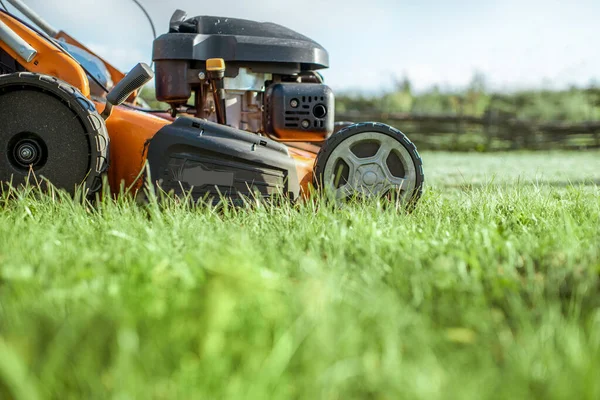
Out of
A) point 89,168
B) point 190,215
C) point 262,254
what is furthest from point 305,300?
point 89,168

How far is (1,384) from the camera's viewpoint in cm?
89

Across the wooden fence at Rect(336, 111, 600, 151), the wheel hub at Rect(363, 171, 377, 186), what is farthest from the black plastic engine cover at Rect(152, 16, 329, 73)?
the wooden fence at Rect(336, 111, 600, 151)

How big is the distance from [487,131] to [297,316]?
18010 millimetres

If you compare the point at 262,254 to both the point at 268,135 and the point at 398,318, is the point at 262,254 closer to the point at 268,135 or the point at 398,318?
the point at 398,318

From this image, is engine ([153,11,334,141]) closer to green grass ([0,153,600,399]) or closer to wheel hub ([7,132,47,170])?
wheel hub ([7,132,47,170])

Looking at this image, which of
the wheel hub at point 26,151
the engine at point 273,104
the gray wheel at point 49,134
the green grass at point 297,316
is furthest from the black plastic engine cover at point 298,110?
the green grass at point 297,316

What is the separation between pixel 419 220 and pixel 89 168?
122 cm

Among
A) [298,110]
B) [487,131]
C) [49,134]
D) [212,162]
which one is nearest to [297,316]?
[212,162]

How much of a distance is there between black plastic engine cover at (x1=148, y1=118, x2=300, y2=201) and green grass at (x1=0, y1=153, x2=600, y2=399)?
0.65 m

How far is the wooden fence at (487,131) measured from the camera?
17016 mm

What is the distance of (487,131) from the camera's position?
18188mm

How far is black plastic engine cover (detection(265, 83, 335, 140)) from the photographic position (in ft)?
9.14

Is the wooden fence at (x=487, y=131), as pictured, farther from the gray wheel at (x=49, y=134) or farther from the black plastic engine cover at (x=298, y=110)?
Result: the gray wheel at (x=49, y=134)

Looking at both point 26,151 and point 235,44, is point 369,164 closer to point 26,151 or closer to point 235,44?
point 235,44
